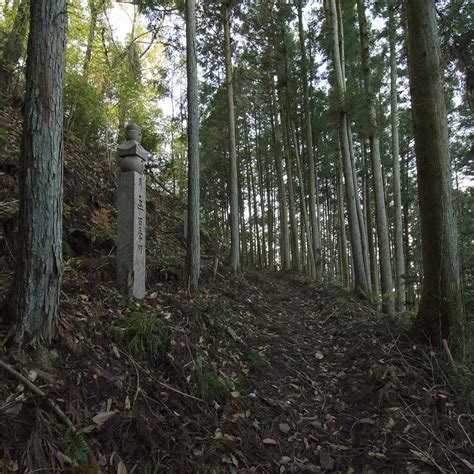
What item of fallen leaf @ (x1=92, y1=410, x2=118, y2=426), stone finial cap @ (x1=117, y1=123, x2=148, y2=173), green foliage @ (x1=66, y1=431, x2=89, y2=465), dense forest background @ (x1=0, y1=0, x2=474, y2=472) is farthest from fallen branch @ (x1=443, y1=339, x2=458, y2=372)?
stone finial cap @ (x1=117, y1=123, x2=148, y2=173)

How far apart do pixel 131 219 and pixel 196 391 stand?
7.77 ft

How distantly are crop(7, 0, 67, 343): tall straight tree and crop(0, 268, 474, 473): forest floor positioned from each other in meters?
0.31

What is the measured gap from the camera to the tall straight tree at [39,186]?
103 inches

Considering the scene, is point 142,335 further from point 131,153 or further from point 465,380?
point 465,380

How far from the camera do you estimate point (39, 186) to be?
264 centimetres

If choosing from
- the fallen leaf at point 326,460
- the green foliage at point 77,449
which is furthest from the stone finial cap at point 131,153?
the fallen leaf at point 326,460

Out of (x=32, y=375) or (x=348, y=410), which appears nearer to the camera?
(x=32, y=375)

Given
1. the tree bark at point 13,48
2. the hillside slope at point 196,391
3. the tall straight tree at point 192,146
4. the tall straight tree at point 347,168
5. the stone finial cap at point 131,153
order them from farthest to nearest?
1. the tall straight tree at point 347,168
2. the tree bark at point 13,48
3. the tall straight tree at point 192,146
4. the stone finial cap at point 131,153
5. the hillside slope at point 196,391

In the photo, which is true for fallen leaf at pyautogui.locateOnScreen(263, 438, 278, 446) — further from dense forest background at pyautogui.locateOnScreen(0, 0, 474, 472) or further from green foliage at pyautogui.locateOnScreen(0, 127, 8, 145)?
green foliage at pyautogui.locateOnScreen(0, 127, 8, 145)

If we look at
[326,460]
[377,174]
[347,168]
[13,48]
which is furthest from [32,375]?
[347,168]

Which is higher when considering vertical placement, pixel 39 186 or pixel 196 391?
pixel 39 186

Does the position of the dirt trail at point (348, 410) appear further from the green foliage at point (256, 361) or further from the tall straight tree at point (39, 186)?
the tall straight tree at point (39, 186)

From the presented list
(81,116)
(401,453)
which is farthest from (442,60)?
(81,116)

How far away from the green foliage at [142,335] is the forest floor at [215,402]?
0.05 m
